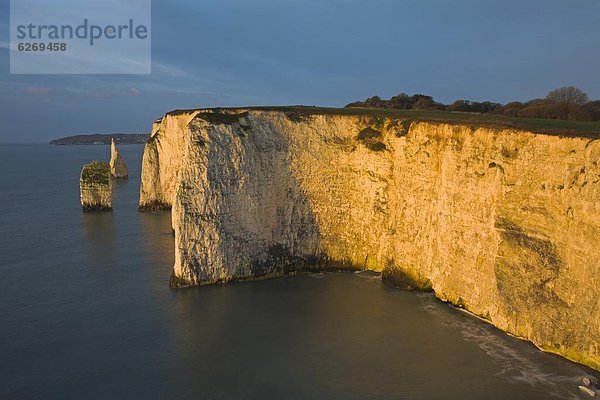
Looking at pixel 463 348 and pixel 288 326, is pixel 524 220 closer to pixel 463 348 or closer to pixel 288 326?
pixel 463 348

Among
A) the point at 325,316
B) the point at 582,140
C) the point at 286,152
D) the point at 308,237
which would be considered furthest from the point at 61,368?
the point at 582,140

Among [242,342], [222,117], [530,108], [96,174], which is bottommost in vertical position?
[242,342]

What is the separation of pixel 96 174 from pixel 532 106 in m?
42.4

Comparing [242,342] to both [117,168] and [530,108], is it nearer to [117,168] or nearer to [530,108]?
[530,108]

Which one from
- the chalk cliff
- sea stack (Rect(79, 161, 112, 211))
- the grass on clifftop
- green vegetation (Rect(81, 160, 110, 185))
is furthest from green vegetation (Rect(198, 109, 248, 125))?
sea stack (Rect(79, 161, 112, 211))

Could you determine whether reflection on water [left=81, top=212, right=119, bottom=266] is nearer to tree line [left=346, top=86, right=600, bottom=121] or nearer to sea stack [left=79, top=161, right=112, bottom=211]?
sea stack [left=79, top=161, right=112, bottom=211]

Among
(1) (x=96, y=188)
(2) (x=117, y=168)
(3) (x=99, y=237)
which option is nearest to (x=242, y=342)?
(3) (x=99, y=237)

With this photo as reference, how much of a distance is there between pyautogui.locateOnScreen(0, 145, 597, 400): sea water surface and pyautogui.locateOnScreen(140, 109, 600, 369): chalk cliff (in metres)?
1.40

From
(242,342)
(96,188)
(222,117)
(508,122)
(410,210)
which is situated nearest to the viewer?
(242,342)

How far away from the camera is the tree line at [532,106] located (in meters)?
32.7

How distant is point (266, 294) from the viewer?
25.2 metres

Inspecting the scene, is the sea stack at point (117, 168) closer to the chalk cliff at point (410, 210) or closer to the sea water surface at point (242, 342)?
the sea water surface at point (242, 342)

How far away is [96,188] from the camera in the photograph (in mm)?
46156

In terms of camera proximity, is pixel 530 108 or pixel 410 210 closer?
pixel 410 210
